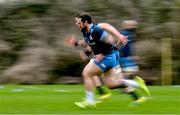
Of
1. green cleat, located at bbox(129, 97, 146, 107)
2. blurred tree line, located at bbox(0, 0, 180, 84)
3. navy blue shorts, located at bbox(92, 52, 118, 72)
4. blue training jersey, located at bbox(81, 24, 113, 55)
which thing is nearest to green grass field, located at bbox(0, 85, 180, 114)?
green cleat, located at bbox(129, 97, 146, 107)

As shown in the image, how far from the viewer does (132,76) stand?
1823 centimetres

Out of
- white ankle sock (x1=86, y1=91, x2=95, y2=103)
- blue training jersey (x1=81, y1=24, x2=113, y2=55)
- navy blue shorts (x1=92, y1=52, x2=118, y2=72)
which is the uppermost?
blue training jersey (x1=81, y1=24, x2=113, y2=55)

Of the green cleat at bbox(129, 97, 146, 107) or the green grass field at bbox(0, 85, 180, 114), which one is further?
the green cleat at bbox(129, 97, 146, 107)

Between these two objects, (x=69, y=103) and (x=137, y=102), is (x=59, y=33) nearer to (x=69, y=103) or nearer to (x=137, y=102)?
(x=69, y=103)

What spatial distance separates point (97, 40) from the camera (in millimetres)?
11508

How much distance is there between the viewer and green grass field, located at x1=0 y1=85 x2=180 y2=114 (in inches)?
450

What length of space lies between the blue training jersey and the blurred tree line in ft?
27.6

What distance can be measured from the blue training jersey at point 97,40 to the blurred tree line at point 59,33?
8417 millimetres

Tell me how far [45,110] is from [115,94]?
3.44 metres

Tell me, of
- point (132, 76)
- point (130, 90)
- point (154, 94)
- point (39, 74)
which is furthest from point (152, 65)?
point (130, 90)

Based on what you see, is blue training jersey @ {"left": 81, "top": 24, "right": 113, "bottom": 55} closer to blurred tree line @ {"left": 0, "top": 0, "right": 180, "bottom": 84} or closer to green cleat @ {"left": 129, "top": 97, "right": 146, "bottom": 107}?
green cleat @ {"left": 129, "top": 97, "right": 146, "bottom": 107}

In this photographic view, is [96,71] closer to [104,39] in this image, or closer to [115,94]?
[104,39]

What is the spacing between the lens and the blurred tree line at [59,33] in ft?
66.3

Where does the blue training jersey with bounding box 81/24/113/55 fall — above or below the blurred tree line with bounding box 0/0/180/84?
above
